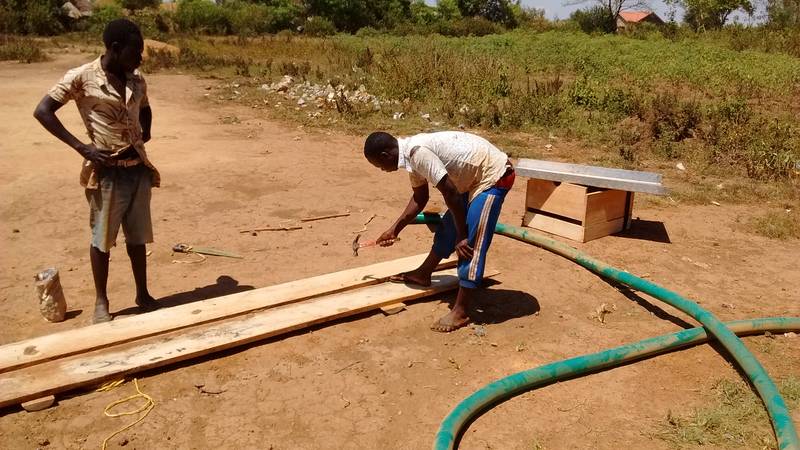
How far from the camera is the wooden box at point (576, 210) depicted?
18.5 ft

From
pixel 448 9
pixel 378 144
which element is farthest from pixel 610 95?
pixel 448 9

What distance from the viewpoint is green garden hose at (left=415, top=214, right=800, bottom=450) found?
9.52 feet

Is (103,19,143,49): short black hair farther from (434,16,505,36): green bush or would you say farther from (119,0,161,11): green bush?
(119,0,161,11): green bush

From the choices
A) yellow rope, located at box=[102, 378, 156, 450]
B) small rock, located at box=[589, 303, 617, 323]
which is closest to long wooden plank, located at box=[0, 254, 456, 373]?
yellow rope, located at box=[102, 378, 156, 450]

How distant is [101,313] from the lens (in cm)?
403

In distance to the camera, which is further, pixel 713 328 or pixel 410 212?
pixel 410 212

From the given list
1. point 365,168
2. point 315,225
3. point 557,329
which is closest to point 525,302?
point 557,329

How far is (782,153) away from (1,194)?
919cm

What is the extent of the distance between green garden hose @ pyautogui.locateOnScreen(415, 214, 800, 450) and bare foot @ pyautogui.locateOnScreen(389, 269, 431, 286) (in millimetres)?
434

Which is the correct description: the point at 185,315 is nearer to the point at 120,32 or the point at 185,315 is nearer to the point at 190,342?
the point at 190,342

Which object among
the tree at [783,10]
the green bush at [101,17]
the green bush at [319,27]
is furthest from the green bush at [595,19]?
the green bush at [101,17]

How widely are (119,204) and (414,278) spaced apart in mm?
2023

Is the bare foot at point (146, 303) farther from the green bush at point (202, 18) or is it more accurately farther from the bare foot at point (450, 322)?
the green bush at point (202, 18)

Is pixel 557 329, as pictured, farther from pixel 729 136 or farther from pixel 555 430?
pixel 729 136
